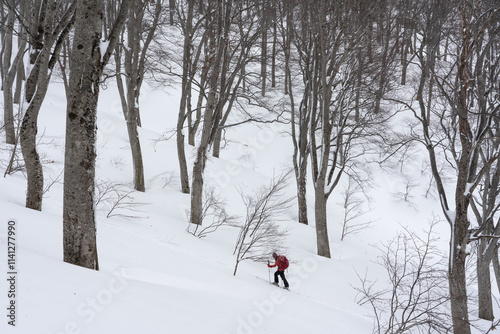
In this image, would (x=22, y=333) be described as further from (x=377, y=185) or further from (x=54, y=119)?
(x=377, y=185)

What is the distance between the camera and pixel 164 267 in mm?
5555

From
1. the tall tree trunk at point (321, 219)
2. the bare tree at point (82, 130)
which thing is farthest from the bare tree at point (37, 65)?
the tall tree trunk at point (321, 219)

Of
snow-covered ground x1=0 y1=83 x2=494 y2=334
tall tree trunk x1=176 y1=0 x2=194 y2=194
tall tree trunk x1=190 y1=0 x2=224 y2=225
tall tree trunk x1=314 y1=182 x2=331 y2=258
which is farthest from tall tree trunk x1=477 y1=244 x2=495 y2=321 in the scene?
tall tree trunk x1=176 y1=0 x2=194 y2=194

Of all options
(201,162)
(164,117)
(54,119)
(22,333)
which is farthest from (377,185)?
(22,333)

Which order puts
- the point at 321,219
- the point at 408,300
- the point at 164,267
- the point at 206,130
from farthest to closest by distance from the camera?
1. the point at 321,219
2. the point at 206,130
3. the point at 164,267
4. the point at 408,300

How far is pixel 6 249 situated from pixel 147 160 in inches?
417

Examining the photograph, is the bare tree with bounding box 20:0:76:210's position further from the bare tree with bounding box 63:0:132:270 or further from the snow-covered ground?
the bare tree with bounding box 63:0:132:270

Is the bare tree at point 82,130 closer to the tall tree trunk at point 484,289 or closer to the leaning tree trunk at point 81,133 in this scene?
the leaning tree trunk at point 81,133

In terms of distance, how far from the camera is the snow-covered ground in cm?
308

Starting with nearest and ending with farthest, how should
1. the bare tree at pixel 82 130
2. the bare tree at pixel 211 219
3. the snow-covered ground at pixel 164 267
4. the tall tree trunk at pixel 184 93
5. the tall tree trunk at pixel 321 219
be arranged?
the snow-covered ground at pixel 164 267 → the bare tree at pixel 82 130 → the bare tree at pixel 211 219 → the tall tree trunk at pixel 321 219 → the tall tree trunk at pixel 184 93

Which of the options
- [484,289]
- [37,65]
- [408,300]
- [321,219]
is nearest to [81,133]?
[37,65]

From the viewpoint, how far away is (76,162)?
146 inches

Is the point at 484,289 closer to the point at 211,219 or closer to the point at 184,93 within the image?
the point at 211,219

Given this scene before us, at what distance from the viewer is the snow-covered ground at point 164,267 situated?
3.08 meters
